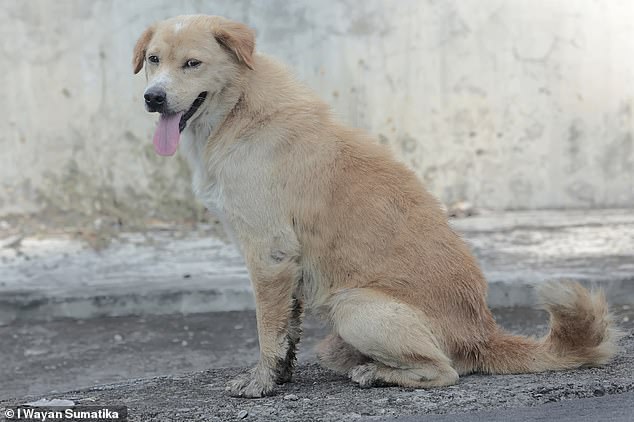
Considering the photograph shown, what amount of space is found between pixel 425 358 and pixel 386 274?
39 cm

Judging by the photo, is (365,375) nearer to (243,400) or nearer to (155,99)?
(243,400)

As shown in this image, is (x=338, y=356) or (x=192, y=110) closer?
(x=192, y=110)

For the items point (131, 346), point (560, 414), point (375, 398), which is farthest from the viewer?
point (131, 346)

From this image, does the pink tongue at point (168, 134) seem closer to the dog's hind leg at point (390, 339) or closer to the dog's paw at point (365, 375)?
the dog's hind leg at point (390, 339)

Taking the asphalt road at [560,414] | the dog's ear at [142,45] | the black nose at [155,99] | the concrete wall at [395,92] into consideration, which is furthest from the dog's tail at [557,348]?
the concrete wall at [395,92]

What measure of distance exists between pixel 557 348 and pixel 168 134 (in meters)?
1.92

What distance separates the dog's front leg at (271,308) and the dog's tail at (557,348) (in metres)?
0.87

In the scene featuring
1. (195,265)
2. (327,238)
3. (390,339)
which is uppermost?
(327,238)

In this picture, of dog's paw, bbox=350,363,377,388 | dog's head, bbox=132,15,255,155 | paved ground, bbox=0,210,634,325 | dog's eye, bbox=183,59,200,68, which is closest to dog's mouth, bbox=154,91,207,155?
dog's head, bbox=132,15,255,155

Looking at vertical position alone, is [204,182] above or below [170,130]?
below

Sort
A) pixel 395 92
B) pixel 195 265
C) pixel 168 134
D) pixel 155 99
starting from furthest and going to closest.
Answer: pixel 395 92, pixel 195 265, pixel 168 134, pixel 155 99

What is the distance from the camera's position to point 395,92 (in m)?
9.22

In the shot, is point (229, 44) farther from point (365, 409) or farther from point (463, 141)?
point (463, 141)

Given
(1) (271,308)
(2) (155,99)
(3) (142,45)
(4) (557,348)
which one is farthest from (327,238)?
(3) (142,45)
